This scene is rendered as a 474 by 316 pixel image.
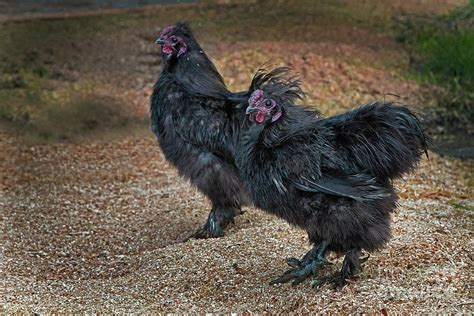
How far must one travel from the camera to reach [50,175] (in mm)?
8742

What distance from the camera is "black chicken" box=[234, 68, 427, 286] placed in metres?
5.26

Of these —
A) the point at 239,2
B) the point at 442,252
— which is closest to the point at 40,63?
the point at 239,2

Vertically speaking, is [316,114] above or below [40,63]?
above

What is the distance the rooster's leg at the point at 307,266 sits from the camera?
18.3 feet

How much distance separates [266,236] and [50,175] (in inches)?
118

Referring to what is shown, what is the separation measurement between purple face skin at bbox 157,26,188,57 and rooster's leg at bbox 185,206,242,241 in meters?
1.22

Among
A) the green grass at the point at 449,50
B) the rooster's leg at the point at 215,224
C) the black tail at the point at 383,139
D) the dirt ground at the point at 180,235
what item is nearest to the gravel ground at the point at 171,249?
the dirt ground at the point at 180,235

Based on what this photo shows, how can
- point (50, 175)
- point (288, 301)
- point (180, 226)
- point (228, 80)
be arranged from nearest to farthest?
point (288, 301)
point (180, 226)
point (50, 175)
point (228, 80)

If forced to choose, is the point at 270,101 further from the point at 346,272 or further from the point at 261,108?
the point at 346,272

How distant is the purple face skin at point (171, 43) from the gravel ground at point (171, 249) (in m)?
1.35

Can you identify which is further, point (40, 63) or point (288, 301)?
point (40, 63)

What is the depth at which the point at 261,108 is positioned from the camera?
558 centimetres

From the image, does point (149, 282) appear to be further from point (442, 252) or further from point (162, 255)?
point (442, 252)

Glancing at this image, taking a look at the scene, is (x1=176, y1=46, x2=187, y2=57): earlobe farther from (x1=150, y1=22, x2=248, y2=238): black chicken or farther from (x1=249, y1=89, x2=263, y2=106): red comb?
(x1=249, y1=89, x2=263, y2=106): red comb
